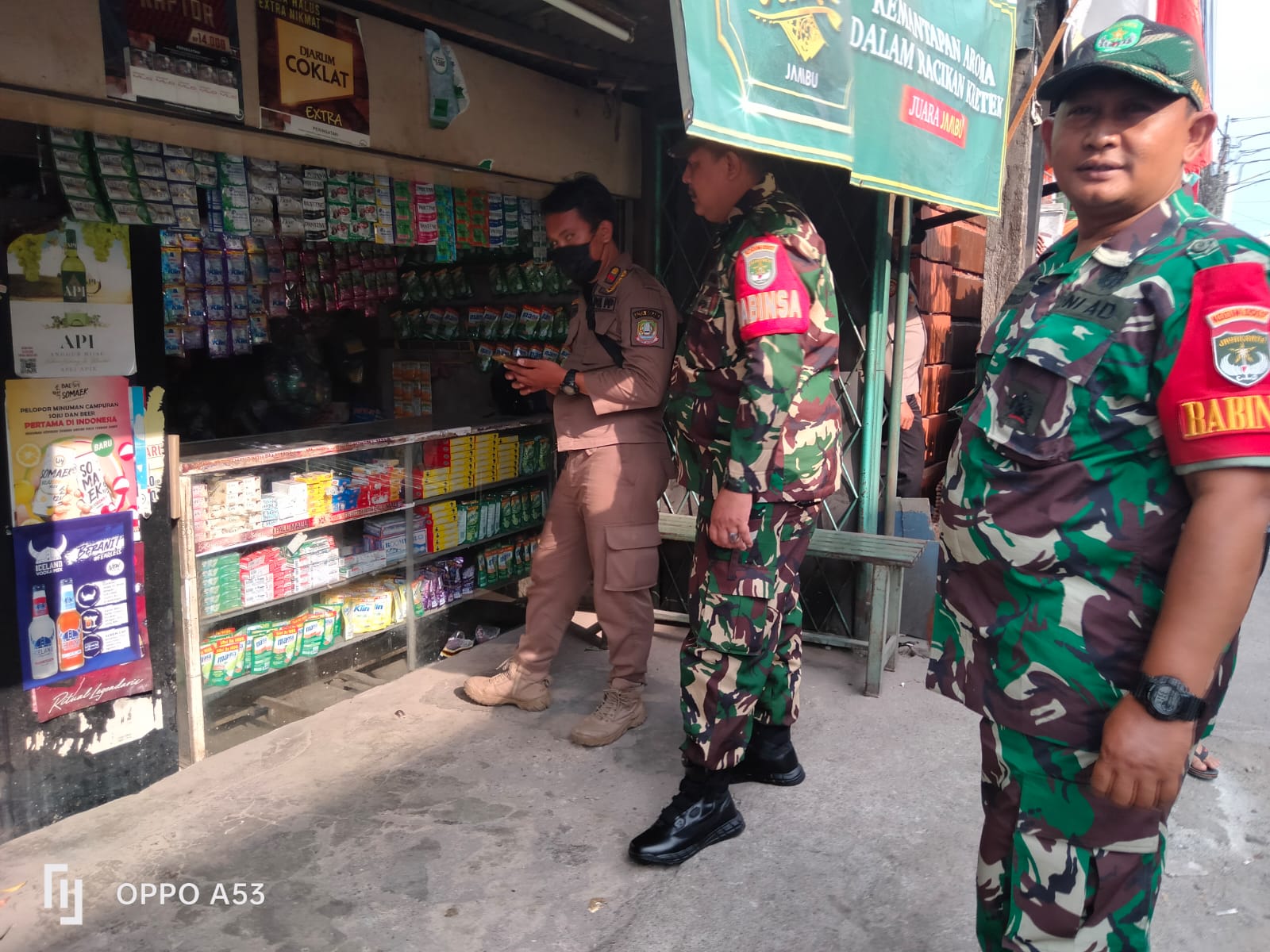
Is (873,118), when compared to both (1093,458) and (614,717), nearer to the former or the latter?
(1093,458)

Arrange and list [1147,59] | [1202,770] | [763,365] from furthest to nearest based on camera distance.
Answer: [1202,770] → [763,365] → [1147,59]

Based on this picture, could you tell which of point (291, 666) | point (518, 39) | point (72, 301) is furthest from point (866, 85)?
point (291, 666)

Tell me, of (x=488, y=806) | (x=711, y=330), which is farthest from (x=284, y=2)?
(x=488, y=806)

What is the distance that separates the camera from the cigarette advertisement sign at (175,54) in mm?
2340

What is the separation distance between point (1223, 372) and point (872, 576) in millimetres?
2593

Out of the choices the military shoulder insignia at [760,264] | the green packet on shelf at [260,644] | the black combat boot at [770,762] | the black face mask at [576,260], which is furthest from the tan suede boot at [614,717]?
the military shoulder insignia at [760,264]

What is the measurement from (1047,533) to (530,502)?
3.17m

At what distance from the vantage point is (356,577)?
3516mm

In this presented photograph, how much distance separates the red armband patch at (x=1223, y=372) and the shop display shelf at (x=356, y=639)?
2.96m

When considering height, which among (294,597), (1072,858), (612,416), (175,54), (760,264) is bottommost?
(294,597)

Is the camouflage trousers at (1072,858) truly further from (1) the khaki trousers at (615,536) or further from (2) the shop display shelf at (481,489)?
(2) the shop display shelf at (481,489)

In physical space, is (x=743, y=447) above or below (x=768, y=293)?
below

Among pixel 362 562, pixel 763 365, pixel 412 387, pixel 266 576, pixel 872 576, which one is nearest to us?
pixel 763 365

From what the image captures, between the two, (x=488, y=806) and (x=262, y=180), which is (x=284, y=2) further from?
(x=488, y=806)
